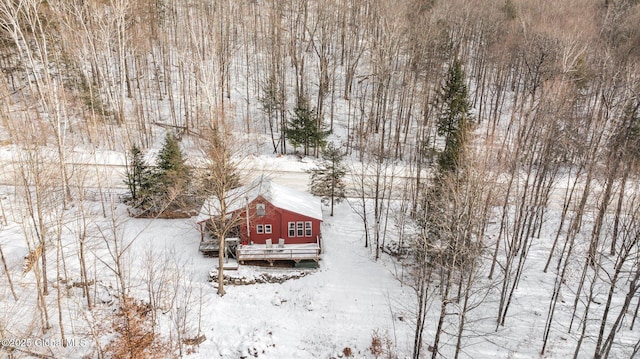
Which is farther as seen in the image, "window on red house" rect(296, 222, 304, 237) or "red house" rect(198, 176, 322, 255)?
"window on red house" rect(296, 222, 304, 237)

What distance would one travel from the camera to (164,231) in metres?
25.3

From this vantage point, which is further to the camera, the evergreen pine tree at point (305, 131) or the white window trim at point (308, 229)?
the evergreen pine tree at point (305, 131)

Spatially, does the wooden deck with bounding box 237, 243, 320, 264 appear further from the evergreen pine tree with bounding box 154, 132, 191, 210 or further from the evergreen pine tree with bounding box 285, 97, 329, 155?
the evergreen pine tree with bounding box 285, 97, 329, 155

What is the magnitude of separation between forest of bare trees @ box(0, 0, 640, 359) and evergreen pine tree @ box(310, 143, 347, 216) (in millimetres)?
1457

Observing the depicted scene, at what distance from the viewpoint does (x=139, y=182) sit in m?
Answer: 26.5

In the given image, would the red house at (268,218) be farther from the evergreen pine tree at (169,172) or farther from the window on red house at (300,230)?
the evergreen pine tree at (169,172)

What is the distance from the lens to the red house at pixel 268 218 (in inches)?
936

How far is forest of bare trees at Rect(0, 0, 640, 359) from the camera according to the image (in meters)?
22.6

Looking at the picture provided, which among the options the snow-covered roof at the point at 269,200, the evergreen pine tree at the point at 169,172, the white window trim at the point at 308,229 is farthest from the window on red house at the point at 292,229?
the evergreen pine tree at the point at 169,172

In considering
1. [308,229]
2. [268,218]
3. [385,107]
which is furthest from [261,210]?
[385,107]

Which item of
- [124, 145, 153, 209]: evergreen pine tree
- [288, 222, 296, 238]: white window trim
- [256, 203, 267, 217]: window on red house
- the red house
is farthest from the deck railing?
[124, 145, 153, 209]: evergreen pine tree

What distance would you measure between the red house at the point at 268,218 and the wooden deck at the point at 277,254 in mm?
655

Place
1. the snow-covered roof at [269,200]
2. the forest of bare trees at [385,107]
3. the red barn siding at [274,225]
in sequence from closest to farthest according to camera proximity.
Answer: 1. the forest of bare trees at [385,107]
2. the snow-covered roof at [269,200]
3. the red barn siding at [274,225]

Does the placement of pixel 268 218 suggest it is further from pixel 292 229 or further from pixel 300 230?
pixel 300 230
